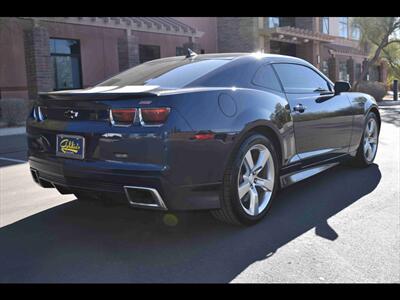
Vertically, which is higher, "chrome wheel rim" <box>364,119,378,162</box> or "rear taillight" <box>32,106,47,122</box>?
"rear taillight" <box>32,106,47,122</box>

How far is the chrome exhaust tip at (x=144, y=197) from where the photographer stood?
10.6 feet

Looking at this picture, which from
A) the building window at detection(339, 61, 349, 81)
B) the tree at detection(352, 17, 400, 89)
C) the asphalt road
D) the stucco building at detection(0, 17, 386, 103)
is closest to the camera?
the asphalt road

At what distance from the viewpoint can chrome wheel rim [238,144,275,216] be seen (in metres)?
3.81

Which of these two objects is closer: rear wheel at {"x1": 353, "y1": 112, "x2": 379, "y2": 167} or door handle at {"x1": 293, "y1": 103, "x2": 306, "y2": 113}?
door handle at {"x1": 293, "y1": 103, "x2": 306, "y2": 113}

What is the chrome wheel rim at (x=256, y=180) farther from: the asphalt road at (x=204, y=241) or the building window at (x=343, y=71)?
the building window at (x=343, y=71)

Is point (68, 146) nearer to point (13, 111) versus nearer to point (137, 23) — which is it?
point (13, 111)

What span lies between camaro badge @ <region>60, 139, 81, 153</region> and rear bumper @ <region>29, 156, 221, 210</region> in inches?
3.2

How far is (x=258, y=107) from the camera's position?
153 inches

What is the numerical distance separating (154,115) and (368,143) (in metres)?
3.93

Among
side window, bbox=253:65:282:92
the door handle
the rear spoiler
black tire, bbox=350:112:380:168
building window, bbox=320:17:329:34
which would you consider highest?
building window, bbox=320:17:329:34

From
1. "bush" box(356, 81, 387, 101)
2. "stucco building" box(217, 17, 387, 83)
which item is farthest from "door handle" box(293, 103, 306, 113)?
"bush" box(356, 81, 387, 101)

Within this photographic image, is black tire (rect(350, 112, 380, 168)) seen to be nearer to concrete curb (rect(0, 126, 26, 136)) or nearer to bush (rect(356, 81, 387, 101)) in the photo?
concrete curb (rect(0, 126, 26, 136))

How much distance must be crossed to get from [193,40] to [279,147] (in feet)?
53.6

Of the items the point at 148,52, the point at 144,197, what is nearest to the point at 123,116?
the point at 144,197
